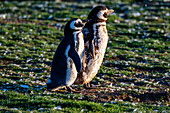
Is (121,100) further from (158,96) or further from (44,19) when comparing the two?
(44,19)

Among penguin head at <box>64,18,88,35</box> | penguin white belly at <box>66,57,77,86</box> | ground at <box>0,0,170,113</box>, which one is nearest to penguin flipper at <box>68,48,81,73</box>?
penguin white belly at <box>66,57,77,86</box>

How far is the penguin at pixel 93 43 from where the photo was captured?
12.1m

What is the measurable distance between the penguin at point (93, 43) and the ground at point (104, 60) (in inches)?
28.6

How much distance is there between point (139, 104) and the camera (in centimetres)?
1082

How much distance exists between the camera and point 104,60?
17.2m

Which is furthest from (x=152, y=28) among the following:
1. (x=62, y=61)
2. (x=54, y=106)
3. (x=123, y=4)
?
(x=54, y=106)

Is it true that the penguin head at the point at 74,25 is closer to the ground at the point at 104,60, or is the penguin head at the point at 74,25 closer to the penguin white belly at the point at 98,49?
the penguin white belly at the point at 98,49

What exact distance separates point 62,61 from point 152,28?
14.4 metres

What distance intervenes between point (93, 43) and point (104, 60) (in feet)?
16.8

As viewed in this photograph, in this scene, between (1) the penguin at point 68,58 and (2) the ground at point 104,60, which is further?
(1) the penguin at point 68,58

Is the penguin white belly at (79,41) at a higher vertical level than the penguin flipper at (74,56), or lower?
higher

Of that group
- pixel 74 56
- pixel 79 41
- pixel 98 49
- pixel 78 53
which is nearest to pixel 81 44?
pixel 79 41

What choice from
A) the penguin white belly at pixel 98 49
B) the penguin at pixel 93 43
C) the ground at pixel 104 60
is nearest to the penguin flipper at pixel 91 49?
the penguin at pixel 93 43

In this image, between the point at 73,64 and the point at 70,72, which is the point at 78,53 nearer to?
the point at 73,64
